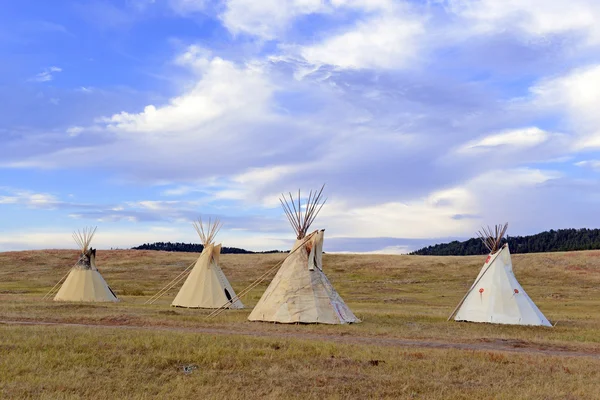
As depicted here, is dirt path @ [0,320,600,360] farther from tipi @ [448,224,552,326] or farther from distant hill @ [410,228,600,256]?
distant hill @ [410,228,600,256]

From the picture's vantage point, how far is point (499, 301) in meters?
24.2

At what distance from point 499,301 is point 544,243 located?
285ft

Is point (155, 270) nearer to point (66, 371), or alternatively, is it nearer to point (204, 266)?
point (204, 266)

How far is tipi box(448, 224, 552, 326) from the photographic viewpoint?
23734 mm

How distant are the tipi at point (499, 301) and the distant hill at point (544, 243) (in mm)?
75727

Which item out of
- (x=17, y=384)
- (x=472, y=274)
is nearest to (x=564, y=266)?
(x=472, y=274)

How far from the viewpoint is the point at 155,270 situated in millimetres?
63562

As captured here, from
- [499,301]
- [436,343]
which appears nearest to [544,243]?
[499,301]

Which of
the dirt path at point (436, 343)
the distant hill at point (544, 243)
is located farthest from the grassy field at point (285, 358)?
the distant hill at point (544, 243)

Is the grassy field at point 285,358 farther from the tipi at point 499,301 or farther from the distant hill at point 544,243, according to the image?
the distant hill at point 544,243

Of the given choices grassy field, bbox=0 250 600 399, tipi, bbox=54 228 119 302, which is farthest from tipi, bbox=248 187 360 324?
tipi, bbox=54 228 119 302

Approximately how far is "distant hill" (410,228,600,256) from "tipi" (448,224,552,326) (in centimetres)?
7573

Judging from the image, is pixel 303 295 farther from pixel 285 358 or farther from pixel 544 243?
pixel 544 243

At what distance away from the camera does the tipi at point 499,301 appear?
23734 millimetres
